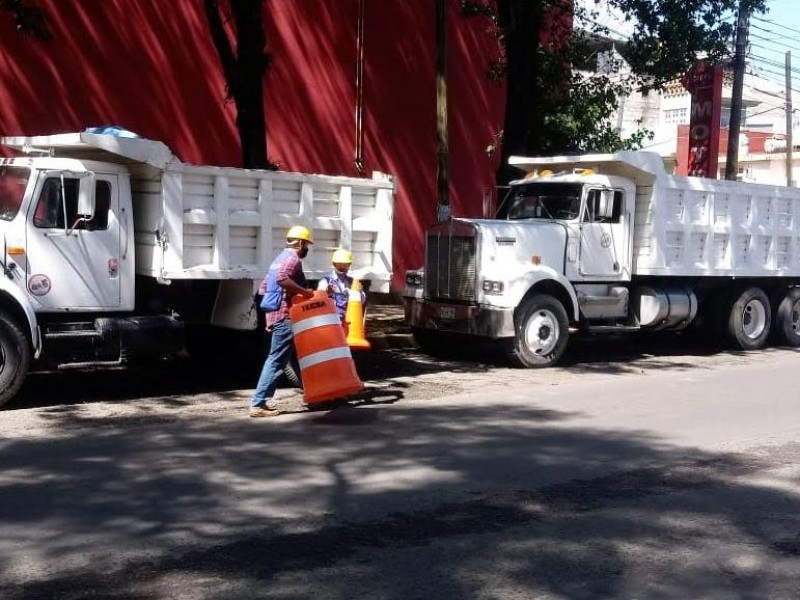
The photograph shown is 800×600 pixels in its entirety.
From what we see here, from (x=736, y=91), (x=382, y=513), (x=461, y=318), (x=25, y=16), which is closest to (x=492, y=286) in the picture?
(x=461, y=318)

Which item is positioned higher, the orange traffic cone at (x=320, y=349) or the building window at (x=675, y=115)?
the building window at (x=675, y=115)

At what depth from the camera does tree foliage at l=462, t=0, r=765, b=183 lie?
54.4 ft

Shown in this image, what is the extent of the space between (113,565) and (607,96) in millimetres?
14750

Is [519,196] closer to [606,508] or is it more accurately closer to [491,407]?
[491,407]

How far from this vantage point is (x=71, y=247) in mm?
10328

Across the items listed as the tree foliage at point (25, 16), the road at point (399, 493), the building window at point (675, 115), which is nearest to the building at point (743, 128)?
the building window at point (675, 115)

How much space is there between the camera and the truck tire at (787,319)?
17422 millimetres

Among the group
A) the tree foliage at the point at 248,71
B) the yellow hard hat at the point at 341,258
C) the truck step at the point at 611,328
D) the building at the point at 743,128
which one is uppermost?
the building at the point at 743,128

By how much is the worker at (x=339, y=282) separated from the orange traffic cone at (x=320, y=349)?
0.97 m

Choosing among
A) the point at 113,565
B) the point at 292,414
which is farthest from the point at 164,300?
the point at 113,565

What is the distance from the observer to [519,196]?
49.9ft

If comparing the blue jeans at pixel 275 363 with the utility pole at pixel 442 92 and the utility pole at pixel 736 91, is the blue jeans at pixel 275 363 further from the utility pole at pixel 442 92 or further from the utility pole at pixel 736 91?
the utility pole at pixel 736 91

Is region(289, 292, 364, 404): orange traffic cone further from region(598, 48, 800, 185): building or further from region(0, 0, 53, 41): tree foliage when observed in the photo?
region(598, 48, 800, 185): building

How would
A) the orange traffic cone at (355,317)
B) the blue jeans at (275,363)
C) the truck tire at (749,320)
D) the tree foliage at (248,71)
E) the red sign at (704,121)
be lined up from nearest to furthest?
the blue jeans at (275,363), the orange traffic cone at (355,317), the tree foliage at (248,71), the truck tire at (749,320), the red sign at (704,121)
